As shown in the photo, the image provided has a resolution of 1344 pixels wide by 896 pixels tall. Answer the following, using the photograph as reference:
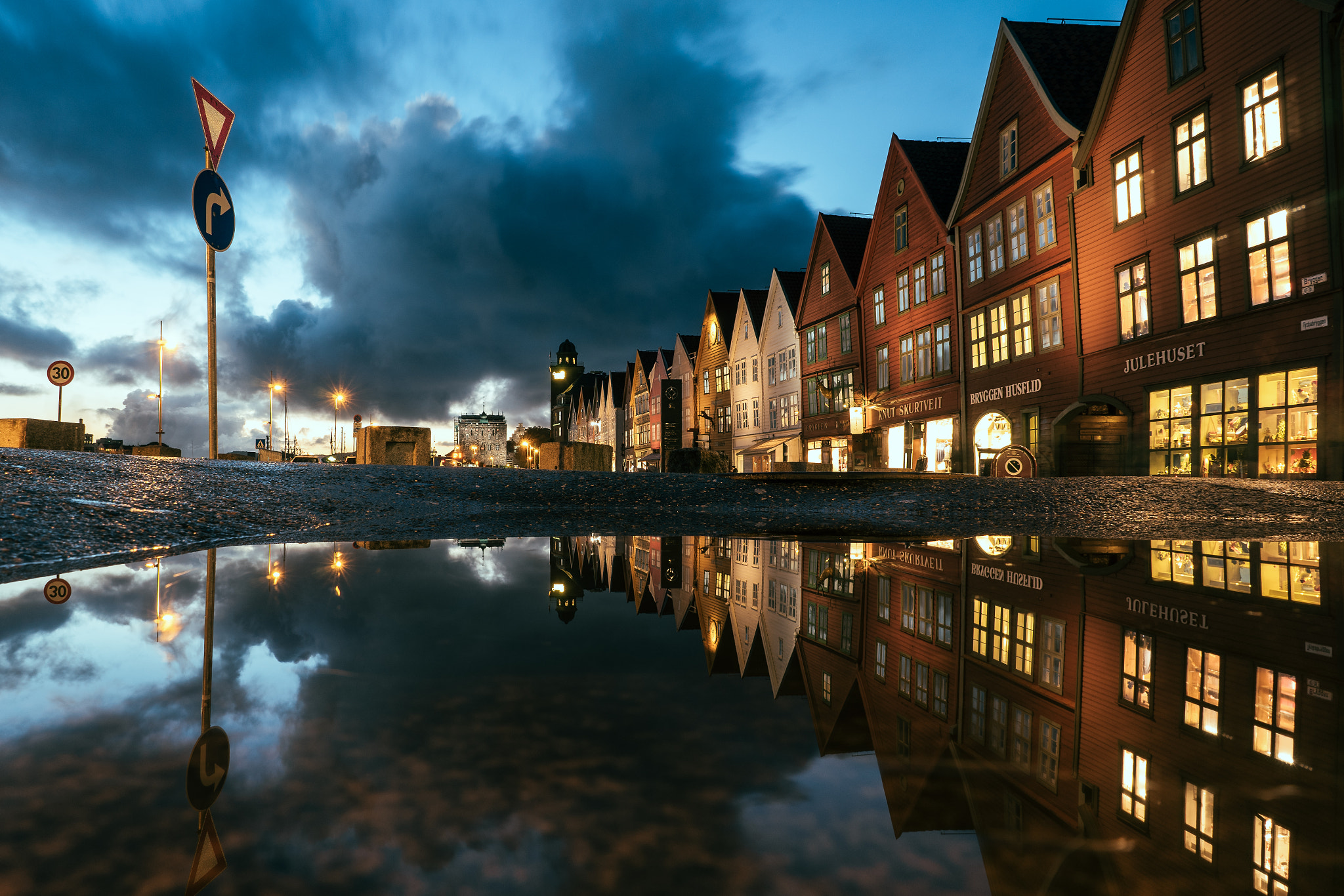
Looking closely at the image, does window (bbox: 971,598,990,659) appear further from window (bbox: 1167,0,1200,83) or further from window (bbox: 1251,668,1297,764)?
window (bbox: 1167,0,1200,83)

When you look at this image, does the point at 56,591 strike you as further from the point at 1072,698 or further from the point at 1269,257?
the point at 1269,257

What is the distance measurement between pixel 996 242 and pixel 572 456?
15.8m

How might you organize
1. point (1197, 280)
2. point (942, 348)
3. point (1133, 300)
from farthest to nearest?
1. point (942, 348)
2. point (1133, 300)
3. point (1197, 280)

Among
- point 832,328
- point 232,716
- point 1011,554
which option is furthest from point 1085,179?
point 232,716

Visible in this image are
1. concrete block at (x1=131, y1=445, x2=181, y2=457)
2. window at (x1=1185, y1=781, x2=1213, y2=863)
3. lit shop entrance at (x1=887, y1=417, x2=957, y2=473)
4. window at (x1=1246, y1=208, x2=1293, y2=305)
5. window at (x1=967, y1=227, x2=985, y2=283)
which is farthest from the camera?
concrete block at (x1=131, y1=445, x2=181, y2=457)

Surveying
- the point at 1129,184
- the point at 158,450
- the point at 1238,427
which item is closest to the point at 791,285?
the point at 1129,184

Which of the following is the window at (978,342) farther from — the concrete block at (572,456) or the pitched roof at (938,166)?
the concrete block at (572,456)

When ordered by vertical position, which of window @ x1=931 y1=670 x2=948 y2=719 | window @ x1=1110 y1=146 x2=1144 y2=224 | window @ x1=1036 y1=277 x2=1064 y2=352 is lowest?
window @ x1=931 y1=670 x2=948 y2=719

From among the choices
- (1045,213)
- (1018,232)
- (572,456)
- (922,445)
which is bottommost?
(572,456)

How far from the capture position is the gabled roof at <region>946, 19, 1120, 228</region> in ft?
67.4

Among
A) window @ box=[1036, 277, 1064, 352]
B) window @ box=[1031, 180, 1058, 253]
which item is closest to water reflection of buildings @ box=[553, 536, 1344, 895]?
window @ box=[1036, 277, 1064, 352]

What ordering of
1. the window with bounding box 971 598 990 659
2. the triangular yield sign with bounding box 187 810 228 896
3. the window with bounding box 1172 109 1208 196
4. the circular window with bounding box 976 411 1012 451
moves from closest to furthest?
the triangular yield sign with bounding box 187 810 228 896, the window with bounding box 971 598 990 659, the window with bounding box 1172 109 1208 196, the circular window with bounding box 976 411 1012 451

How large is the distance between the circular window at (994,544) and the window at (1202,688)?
2.47 metres

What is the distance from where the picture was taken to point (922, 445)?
89.1ft
